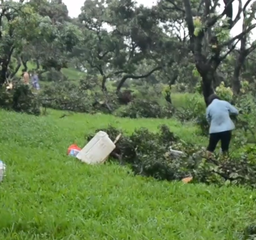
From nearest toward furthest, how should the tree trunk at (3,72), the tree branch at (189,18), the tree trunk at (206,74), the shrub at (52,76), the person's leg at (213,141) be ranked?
1. the person's leg at (213,141)
2. the tree trunk at (206,74)
3. the tree branch at (189,18)
4. the tree trunk at (3,72)
5. the shrub at (52,76)

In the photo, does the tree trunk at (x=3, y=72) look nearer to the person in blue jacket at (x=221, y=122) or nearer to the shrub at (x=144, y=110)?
the shrub at (x=144, y=110)

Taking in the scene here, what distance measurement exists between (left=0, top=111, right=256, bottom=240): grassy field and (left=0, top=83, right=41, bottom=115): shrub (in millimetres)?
7347

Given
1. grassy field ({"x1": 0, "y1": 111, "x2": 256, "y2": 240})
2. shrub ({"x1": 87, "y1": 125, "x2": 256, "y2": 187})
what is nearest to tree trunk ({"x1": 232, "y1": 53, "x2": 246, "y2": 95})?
shrub ({"x1": 87, "y1": 125, "x2": 256, "y2": 187})

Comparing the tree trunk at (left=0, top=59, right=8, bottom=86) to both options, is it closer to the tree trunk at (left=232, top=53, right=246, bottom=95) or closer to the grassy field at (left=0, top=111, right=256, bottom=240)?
the tree trunk at (left=232, top=53, right=246, bottom=95)

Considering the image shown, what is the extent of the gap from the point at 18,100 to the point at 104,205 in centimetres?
1071

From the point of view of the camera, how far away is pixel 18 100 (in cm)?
1545

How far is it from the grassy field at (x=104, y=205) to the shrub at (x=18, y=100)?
7347mm

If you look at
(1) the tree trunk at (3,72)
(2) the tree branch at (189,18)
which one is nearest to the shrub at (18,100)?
(1) the tree trunk at (3,72)

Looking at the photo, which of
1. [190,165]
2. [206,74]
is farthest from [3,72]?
[190,165]

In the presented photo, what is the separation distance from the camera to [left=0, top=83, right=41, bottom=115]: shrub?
15.2 m

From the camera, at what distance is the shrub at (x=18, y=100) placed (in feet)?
50.0

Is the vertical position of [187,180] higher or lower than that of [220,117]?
lower

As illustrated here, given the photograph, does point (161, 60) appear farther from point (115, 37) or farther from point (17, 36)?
point (17, 36)

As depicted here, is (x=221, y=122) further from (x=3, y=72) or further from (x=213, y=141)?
(x=3, y=72)
